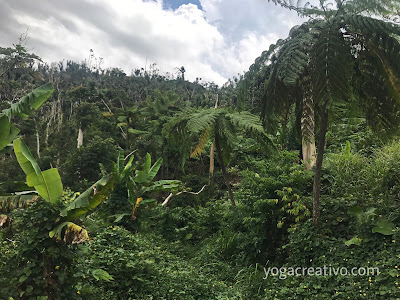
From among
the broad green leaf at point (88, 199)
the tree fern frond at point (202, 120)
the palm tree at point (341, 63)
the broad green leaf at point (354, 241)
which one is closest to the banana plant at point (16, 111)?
the broad green leaf at point (88, 199)

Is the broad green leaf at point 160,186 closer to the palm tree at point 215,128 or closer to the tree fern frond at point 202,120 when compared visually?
the palm tree at point 215,128

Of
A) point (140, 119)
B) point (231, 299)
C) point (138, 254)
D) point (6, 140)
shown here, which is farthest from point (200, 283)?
point (140, 119)

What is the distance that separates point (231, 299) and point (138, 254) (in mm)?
1564

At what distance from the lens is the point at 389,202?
415cm

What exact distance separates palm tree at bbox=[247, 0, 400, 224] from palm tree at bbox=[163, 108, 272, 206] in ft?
5.51

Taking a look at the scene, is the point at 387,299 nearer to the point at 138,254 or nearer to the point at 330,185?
the point at 330,185

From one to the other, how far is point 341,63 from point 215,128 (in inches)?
147

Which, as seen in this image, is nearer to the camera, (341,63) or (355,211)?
(341,63)

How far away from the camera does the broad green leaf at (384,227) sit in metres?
3.69

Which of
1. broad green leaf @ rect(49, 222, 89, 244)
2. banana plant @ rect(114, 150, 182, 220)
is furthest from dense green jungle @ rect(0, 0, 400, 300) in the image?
banana plant @ rect(114, 150, 182, 220)

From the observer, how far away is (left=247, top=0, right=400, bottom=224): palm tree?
132 inches

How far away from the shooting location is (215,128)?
6.78 metres

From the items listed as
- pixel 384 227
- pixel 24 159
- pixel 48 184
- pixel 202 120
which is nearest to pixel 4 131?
pixel 24 159

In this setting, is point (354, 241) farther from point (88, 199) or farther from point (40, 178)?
point (40, 178)
